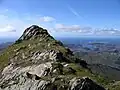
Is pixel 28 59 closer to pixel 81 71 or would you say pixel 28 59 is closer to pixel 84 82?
pixel 81 71

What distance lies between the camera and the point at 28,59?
13700 cm

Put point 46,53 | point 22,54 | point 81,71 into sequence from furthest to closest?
point 22,54 → point 46,53 → point 81,71

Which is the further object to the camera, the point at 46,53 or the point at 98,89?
the point at 46,53

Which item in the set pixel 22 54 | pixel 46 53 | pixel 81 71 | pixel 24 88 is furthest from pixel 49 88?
pixel 22 54

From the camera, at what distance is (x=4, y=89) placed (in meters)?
70.9

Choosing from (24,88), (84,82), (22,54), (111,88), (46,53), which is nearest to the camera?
(84,82)

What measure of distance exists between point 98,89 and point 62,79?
10500mm

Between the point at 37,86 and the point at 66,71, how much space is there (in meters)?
27.0

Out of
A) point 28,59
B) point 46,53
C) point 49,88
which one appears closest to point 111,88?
point 49,88

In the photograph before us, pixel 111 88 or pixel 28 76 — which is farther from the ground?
pixel 28 76

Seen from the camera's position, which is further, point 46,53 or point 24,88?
point 46,53

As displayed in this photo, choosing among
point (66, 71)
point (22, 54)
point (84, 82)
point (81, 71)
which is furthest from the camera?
point (22, 54)

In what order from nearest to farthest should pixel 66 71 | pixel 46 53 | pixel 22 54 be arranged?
pixel 66 71
pixel 46 53
pixel 22 54

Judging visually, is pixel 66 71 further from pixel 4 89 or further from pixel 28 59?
pixel 28 59
